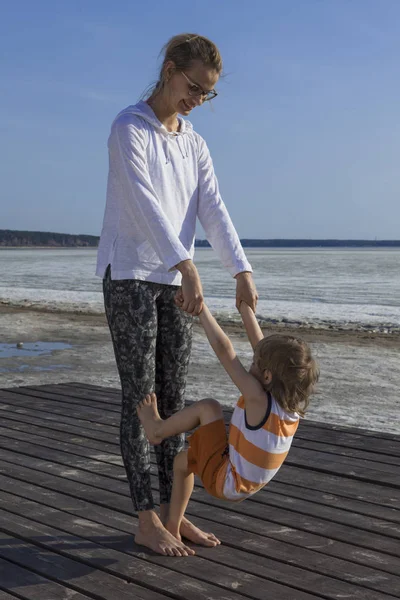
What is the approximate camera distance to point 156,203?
2826 millimetres

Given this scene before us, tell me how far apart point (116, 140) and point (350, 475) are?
2.32 m

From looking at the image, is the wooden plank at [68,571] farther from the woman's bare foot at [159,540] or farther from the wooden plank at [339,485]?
the wooden plank at [339,485]

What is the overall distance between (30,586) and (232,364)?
41.8 inches

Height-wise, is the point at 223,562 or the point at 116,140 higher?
the point at 116,140

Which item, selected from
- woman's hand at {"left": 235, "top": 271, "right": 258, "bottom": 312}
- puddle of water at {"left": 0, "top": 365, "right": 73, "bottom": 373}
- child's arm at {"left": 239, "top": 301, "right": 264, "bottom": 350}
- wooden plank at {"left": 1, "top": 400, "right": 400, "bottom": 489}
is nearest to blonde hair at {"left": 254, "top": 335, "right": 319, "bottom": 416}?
child's arm at {"left": 239, "top": 301, "right": 264, "bottom": 350}

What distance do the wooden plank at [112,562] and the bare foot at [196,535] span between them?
0.15 meters

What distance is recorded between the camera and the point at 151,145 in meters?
2.95

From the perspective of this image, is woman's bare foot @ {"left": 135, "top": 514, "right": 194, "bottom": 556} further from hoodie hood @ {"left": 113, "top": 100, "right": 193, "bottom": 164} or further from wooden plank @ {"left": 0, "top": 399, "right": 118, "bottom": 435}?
wooden plank @ {"left": 0, "top": 399, "right": 118, "bottom": 435}

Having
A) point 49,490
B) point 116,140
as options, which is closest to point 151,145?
point 116,140

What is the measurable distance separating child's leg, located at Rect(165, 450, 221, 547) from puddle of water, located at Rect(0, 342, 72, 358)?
27.5 ft

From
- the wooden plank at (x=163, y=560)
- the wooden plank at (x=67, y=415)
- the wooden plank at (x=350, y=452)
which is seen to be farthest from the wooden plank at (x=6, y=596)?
the wooden plank at (x=67, y=415)

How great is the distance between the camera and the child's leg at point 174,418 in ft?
9.48

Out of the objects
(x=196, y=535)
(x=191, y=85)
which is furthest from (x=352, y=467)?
(x=191, y=85)

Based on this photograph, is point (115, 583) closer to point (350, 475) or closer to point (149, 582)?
point (149, 582)
